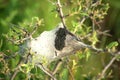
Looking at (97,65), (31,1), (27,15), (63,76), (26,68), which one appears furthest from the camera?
(31,1)

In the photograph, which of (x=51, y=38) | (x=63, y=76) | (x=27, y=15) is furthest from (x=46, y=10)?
(x=51, y=38)

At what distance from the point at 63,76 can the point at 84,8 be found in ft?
1.38

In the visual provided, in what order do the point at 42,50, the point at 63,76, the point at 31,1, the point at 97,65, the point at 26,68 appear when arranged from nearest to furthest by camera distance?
the point at 26,68
the point at 42,50
the point at 63,76
the point at 97,65
the point at 31,1

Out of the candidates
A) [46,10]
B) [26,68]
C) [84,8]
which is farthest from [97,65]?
[26,68]

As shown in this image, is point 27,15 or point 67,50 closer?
point 67,50

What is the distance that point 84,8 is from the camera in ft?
6.48

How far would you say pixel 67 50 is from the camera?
192cm

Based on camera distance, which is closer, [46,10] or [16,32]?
[16,32]

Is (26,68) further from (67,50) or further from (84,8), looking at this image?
(84,8)

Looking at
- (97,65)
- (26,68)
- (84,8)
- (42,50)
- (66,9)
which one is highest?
(66,9)

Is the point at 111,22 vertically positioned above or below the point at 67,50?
above

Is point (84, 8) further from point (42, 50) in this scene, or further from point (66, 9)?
point (66, 9)

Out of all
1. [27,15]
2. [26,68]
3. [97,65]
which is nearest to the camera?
[26,68]

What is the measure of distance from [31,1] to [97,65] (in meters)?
1.04
